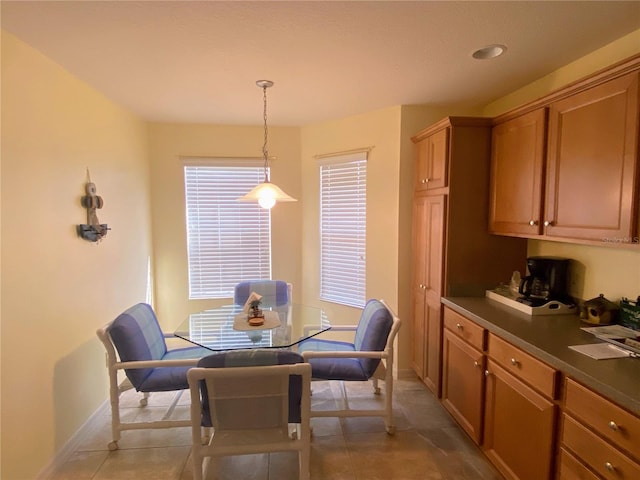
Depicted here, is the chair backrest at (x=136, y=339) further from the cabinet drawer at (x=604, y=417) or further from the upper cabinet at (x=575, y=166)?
the upper cabinet at (x=575, y=166)

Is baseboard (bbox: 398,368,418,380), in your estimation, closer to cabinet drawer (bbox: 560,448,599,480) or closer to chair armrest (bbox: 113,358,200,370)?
cabinet drawer (bbox: 560,448,599,480)

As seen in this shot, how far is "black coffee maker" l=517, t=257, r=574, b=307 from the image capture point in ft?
7.38

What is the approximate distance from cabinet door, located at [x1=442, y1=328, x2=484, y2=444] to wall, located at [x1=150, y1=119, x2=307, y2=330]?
212 centimetres

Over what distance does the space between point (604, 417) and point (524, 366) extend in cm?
43

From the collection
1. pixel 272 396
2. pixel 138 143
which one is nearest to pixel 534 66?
pixel 272 396

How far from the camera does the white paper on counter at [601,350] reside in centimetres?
153

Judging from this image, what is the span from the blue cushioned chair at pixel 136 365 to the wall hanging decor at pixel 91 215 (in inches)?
25.5

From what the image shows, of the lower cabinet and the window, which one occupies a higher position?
the window

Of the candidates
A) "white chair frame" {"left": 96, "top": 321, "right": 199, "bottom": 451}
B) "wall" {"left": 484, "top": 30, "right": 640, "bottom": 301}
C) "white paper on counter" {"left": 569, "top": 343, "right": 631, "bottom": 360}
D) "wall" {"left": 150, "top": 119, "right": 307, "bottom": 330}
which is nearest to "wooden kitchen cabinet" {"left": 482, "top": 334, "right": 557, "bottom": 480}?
"white paper on counter" {"left": 569, "top": 343, "right": 631, "bottom": 360}

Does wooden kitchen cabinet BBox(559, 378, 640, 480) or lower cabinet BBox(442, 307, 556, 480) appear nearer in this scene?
wooden kitchen cabinet BBox(559, 378, 640, 480)

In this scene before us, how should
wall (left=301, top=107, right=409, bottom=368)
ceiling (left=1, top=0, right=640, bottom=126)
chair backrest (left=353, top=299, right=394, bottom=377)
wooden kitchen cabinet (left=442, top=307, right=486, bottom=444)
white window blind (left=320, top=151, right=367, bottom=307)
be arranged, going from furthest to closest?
white window blind (left=320, top=151, right=367, bottom=307), wall (left=301, top=107, right=409, bottom=368), chair backrest (left=353, top=299, right=394, bottom=377), wooden kitchen cabinet (left=442, top=307, right=486, bottom=444), ceiling (left=1, top=0, right=640, bottom=126)

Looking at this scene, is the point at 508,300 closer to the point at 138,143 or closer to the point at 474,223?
the point at 474,223

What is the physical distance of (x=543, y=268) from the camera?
90.6 inches

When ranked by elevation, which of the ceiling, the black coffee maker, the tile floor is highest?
the ceiling
